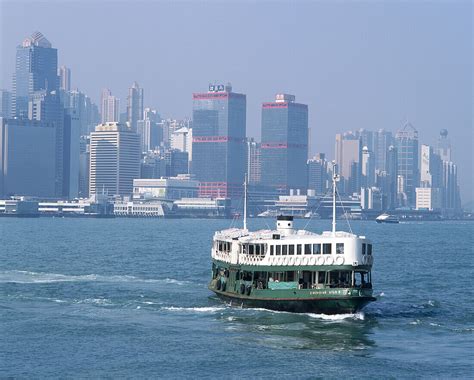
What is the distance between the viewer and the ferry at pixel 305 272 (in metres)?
61.4

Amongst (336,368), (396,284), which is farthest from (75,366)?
(396,284)

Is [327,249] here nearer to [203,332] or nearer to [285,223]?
[285,223]

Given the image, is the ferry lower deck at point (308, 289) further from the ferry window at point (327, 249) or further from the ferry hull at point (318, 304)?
the ferry window at point (327, 249)

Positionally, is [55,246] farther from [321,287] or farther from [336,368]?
[336,368]

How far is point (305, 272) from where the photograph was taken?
6275 centimetres

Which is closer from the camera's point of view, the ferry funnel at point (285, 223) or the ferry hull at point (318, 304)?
the ferry hull at point (318, 304)

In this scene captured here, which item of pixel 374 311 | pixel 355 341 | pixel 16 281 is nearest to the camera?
pixel 355 341

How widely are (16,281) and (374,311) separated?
1171 inches

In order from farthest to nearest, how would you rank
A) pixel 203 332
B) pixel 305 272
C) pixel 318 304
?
1. pixel 305 272
2. pixel 318 304
3. pixel 203 332

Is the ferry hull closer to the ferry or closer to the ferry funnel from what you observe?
the ferry

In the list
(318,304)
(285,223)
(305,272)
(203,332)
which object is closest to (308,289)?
(318,304)

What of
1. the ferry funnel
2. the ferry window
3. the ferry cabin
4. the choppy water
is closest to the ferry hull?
the choppy water

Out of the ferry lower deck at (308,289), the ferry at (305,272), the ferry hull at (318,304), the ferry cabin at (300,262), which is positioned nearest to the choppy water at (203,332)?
the ferry hull at (318,304)

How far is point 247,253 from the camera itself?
66.4 meters
